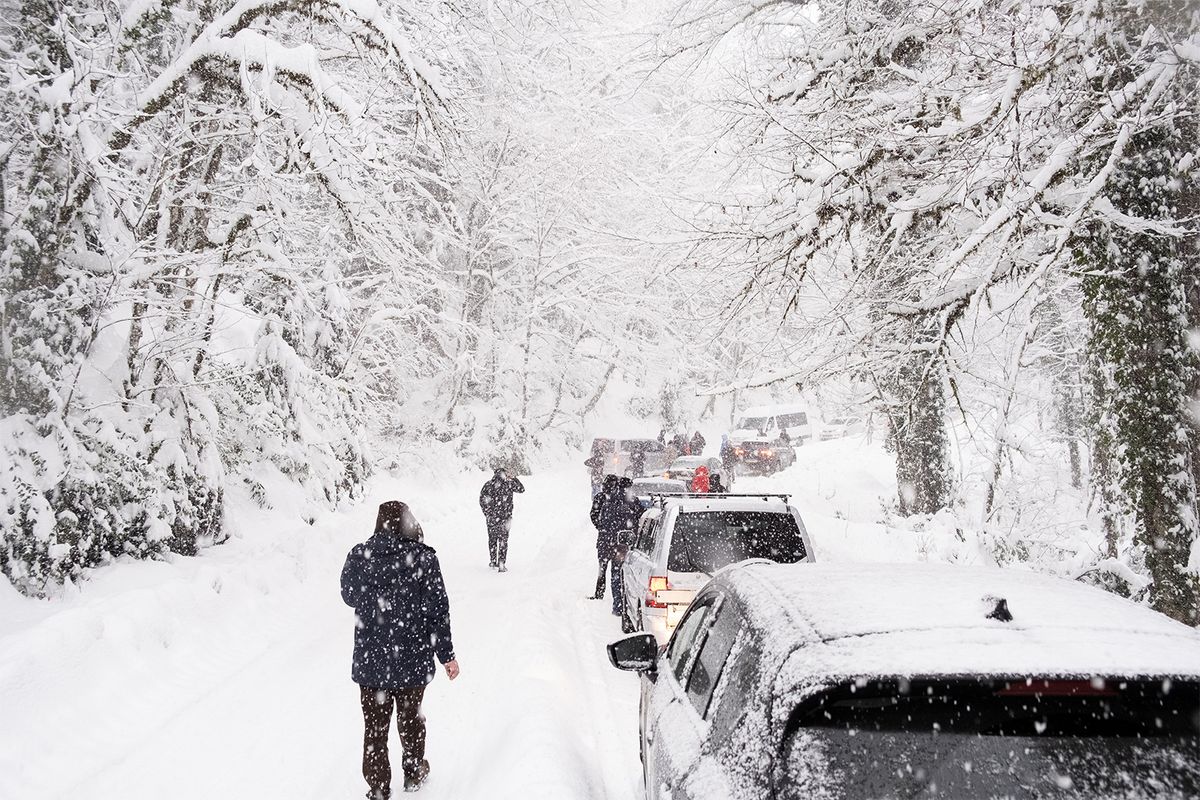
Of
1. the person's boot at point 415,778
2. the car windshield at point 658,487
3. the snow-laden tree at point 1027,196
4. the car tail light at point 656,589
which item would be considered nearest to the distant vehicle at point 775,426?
the car windshield at point 658,487

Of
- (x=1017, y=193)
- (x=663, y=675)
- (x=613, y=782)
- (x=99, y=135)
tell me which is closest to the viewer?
(x=663, y=675)

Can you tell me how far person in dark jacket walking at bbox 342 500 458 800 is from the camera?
4828mm

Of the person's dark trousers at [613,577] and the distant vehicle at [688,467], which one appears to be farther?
the distant vehicle at [688,467]

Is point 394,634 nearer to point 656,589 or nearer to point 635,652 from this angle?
point 635,652

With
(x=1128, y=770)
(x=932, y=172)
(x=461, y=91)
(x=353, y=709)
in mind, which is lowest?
(x=353, y=709)

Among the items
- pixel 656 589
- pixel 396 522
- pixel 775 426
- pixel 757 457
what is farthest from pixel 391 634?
pixel 775 426

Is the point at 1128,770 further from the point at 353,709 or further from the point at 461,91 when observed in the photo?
the point at 461,91

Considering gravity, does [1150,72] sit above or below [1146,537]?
above

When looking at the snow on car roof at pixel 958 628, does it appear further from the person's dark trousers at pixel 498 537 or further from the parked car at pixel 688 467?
the parked car at pixel 688 467

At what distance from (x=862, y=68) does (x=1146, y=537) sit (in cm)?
534

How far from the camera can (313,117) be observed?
28.9ft

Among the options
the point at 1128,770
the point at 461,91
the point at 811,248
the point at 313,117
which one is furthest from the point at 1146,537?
the point at 461,91

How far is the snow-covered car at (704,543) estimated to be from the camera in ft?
23.0

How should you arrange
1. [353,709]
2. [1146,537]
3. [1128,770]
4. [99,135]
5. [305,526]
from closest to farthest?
[1128,770] → [353,709] → [1146,537] → [99,135] → [305,526]
